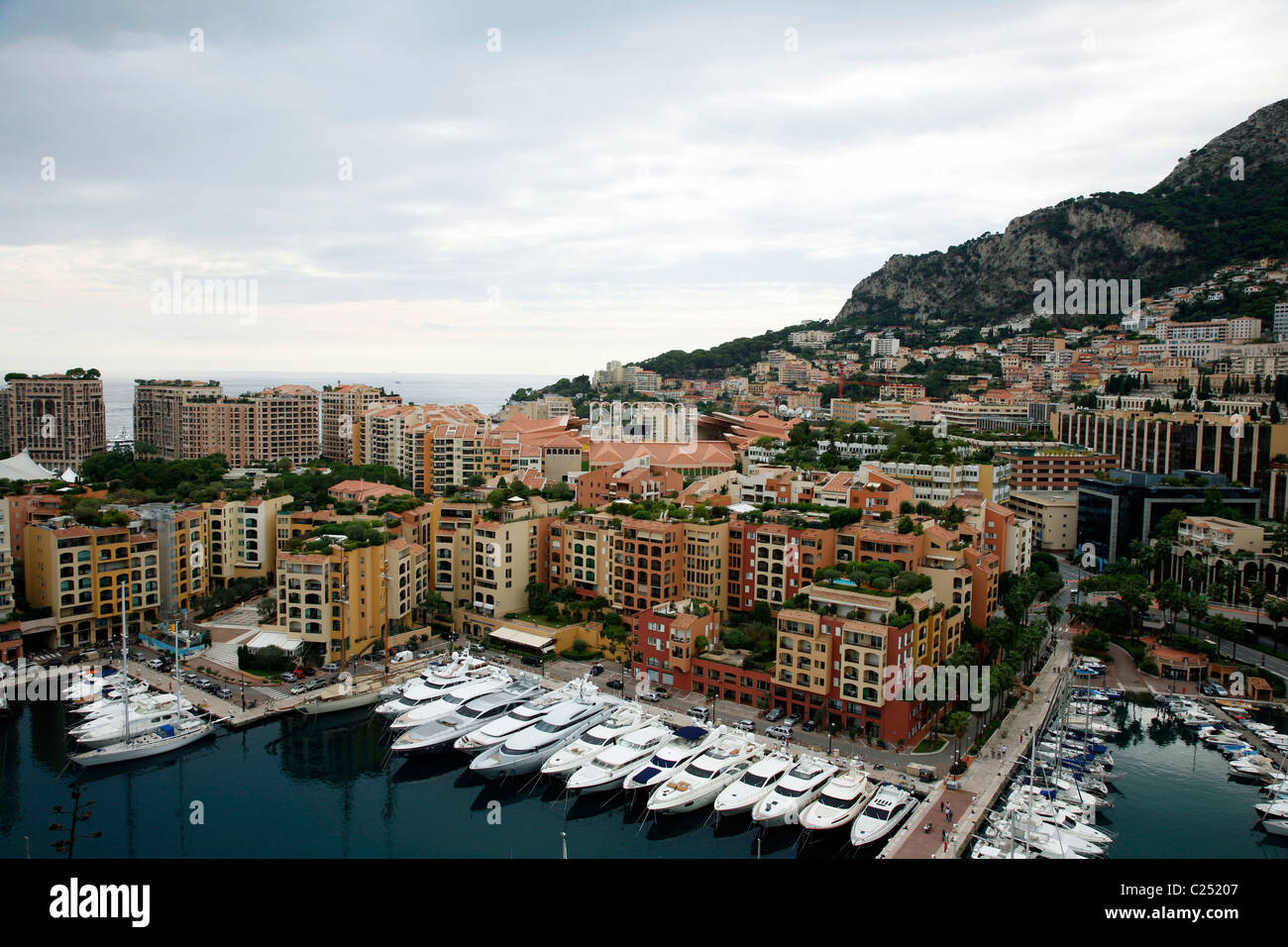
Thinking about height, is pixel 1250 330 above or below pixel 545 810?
above

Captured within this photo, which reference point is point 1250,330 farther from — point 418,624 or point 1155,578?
point 418,624

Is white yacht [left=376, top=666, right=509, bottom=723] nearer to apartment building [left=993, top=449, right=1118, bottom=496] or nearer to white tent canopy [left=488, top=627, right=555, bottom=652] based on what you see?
white tent canopy [left=488, top=627, right=555, bottom=652]

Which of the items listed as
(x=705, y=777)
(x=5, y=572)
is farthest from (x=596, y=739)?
(x=5, y=572)

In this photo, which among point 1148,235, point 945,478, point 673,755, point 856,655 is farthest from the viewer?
point 1148,235

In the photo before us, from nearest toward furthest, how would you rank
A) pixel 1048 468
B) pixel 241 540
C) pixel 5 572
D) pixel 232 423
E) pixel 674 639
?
pixel 674 639, pixel 5 572, pixel 241 540, pixel 1048 468, pixel 232 423

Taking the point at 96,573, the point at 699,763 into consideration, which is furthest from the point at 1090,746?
the point at 96,573

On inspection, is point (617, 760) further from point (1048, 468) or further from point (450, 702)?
point (1048, 468)
